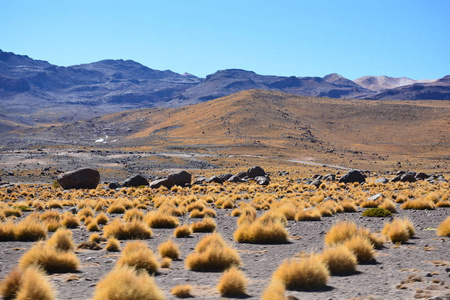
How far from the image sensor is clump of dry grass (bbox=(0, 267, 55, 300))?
6176 mm

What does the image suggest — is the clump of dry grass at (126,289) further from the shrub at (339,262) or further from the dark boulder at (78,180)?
the dark boulder at (78,180)

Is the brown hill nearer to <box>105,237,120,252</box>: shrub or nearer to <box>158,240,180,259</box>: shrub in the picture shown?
<box>105,237,120,252</box>: shrub

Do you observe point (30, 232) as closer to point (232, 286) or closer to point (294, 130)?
point (232, 286)

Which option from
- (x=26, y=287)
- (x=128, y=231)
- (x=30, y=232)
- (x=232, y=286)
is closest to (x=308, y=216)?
(x=128, y=231)

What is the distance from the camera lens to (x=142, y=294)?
5992 mm

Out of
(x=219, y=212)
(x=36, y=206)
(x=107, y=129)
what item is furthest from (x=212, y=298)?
(x=107, y=129)

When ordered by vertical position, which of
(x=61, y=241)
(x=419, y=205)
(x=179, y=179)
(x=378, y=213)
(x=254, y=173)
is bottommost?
(x=254, y=173)

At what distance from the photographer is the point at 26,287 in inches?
244

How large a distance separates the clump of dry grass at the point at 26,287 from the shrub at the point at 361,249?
638 cm

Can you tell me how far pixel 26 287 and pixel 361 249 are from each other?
6910 mm

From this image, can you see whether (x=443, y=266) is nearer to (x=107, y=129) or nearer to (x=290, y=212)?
(x=290, y=212)

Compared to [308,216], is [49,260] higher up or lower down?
higher up

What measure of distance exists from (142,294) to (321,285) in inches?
130

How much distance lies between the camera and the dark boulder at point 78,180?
38281mm
